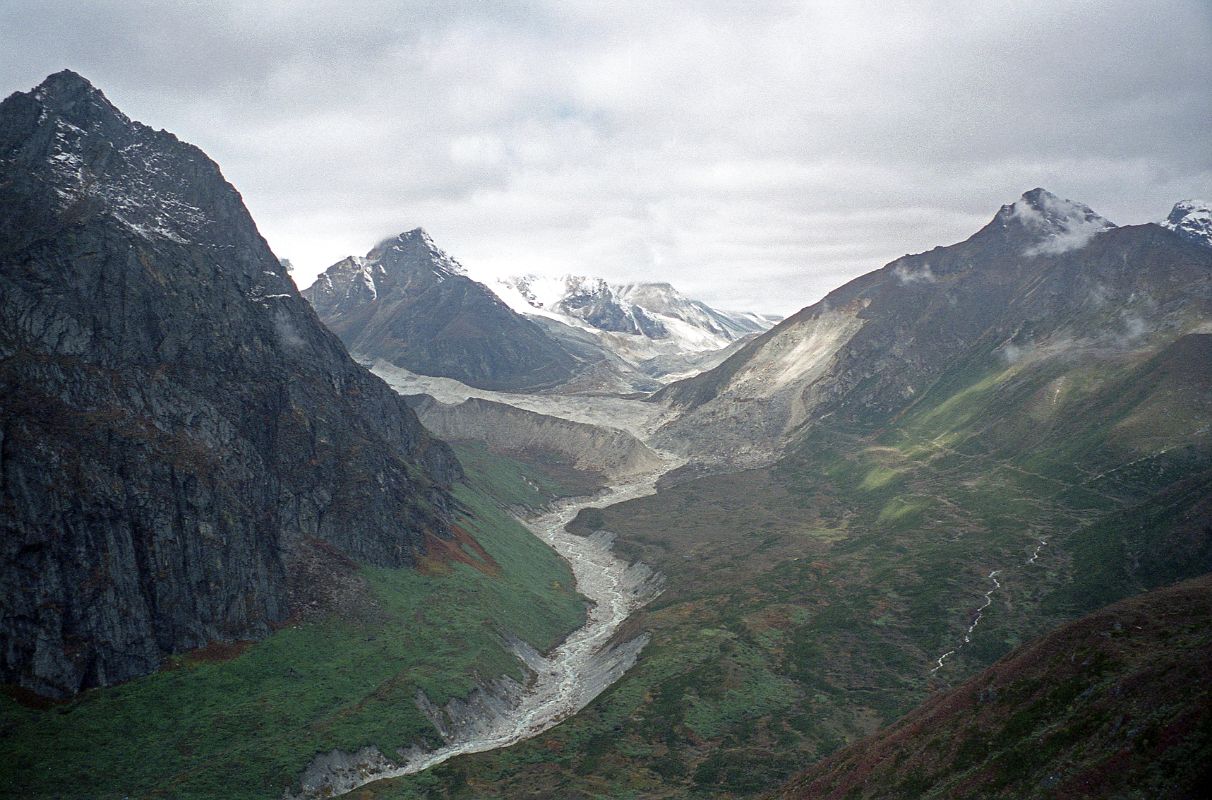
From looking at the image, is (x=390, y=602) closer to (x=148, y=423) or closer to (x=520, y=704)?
(x=520, y=704)

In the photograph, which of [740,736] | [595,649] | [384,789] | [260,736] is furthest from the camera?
[595,649]

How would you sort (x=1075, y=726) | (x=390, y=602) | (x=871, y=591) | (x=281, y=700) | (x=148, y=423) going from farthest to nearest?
1. (x=871, y=591)
2. (x=390, y=602)
3. (x=148, y=423)
4. (x=281, y=700)
5. (x=1075, y=726)

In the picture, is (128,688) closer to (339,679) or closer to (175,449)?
(339,679)

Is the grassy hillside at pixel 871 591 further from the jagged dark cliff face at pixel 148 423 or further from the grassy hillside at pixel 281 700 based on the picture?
the jagged dark cliff face at pixel 148 423

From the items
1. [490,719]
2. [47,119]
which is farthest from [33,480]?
[47,119]

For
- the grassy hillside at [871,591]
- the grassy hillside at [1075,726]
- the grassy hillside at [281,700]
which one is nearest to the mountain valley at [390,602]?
the grassy hillside at [1075,726]

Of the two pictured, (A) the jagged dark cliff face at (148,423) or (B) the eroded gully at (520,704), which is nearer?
(B) the eroded gully at (520,704)

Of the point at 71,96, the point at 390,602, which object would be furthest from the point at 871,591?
the point at 71,96
